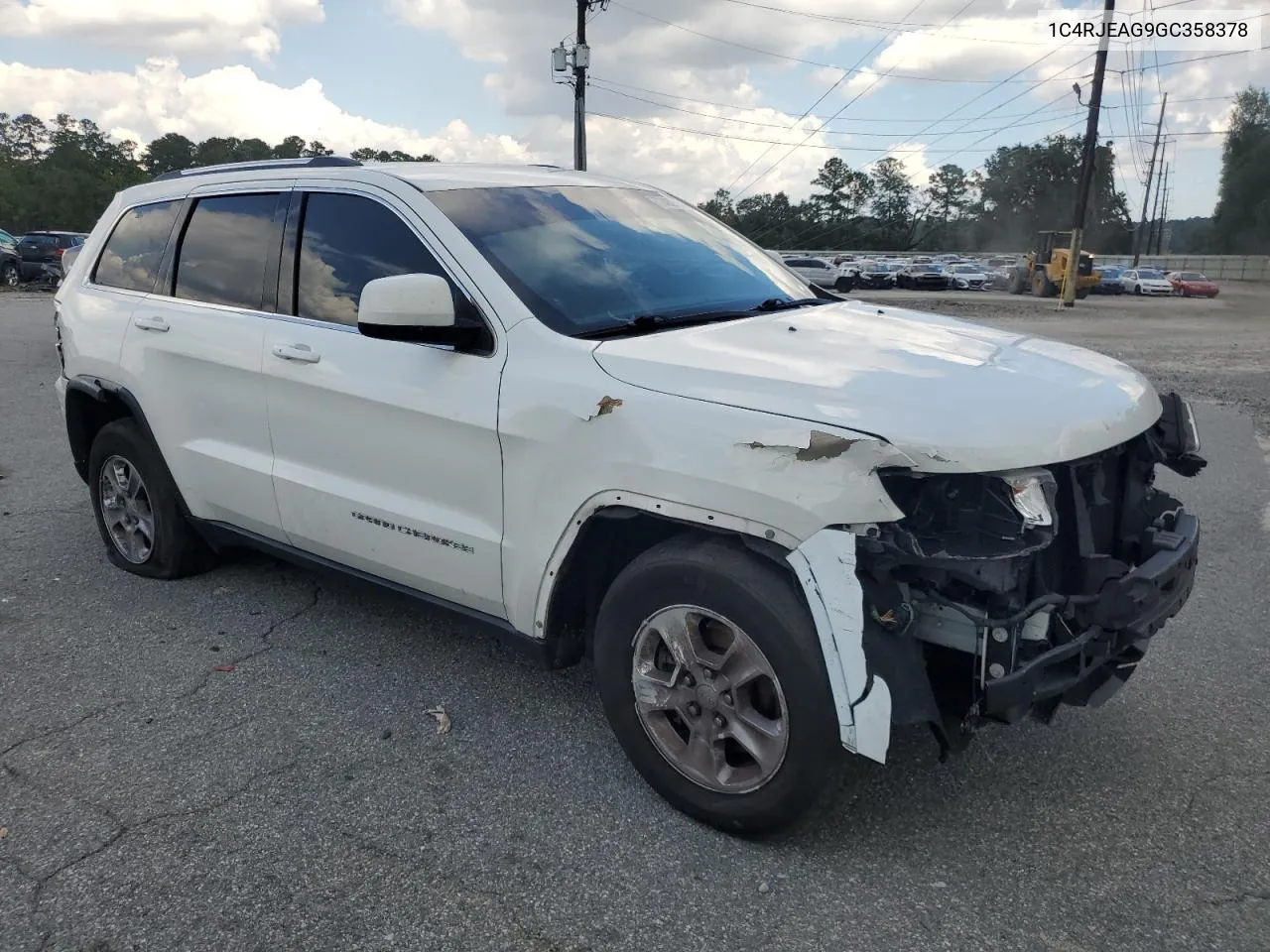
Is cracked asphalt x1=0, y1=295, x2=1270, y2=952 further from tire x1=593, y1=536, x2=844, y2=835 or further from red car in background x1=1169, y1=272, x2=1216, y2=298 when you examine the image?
red car in background x1=1169, y1=272, x2=1216, y2=298

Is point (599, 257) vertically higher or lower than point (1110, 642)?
higher

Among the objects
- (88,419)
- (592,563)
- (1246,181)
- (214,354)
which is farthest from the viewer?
(1246,181)

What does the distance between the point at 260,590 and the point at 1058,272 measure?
3759 cm

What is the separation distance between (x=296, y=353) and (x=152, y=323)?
115 cm

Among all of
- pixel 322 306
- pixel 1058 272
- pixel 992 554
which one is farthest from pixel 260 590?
pixel 1058 272

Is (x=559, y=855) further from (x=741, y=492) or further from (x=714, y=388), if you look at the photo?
(x=714, y=388)

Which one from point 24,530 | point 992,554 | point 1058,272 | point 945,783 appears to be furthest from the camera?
point 1058,272

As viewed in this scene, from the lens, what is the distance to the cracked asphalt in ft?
8.25

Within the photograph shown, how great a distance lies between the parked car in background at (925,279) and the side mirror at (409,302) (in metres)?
45.7

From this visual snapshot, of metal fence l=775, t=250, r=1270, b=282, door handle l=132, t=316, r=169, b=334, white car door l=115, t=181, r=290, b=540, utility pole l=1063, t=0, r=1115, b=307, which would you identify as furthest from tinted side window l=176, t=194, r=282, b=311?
metal fence l=775, t=250, r=1270, b=282

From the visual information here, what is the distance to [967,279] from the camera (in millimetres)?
46344

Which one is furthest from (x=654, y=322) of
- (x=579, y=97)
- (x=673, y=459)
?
(x=579, y=97)

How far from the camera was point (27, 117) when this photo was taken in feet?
305

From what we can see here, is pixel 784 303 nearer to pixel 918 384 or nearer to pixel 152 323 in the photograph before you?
pixel 918 384
